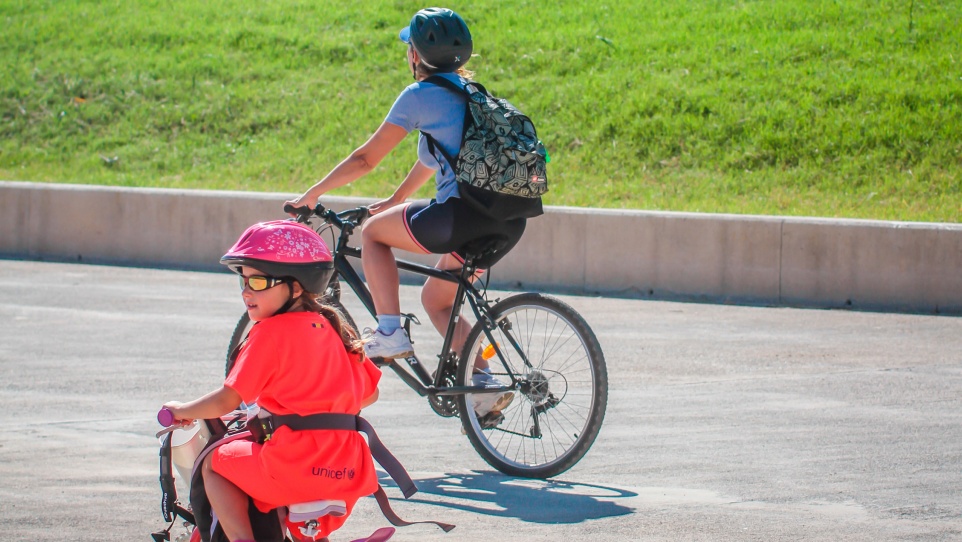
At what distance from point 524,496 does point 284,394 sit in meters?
2.04

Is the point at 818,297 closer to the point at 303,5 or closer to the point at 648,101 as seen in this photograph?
the point at 648,101

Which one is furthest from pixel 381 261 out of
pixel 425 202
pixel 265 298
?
pixel 265 298

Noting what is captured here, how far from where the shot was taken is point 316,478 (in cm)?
383

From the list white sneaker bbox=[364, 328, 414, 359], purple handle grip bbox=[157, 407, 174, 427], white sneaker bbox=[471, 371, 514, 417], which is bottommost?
white sneaker bbox=[471, 371, 514, 417]

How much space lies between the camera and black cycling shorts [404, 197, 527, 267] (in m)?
5.81

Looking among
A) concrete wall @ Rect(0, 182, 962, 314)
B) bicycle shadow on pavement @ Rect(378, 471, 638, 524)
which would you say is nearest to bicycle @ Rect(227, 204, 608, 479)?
bicycle shadow on pavement @ Rect(378, 471, 638, 524)

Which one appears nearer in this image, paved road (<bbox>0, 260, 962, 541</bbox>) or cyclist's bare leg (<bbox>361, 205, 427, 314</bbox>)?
paved road (<bbox>0, 260, 962, 541</bbox>)

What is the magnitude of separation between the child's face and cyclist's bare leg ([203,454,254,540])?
0.49m

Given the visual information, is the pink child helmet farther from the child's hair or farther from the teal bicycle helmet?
the teal bicycle helmet

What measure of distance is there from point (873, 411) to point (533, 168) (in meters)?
2.85

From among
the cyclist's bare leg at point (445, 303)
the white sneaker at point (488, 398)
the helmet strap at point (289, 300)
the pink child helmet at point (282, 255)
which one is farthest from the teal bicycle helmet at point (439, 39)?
the helmet strap at point (289, 300)

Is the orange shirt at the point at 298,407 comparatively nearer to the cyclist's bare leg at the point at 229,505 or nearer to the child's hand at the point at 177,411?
the cyclist's bare leg at the point at 229,505

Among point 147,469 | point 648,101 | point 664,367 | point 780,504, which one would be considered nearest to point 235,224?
point 648,101

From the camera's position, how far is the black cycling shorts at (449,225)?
581 centimetres
